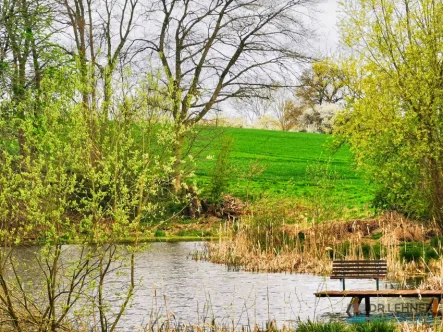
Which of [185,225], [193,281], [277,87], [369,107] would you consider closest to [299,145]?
[277,87]

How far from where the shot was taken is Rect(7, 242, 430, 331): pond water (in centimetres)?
1324

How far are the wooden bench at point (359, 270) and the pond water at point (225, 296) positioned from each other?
19.7 inches

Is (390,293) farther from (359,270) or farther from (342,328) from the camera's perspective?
(342,328)

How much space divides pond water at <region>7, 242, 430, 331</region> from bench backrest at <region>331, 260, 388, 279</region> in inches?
19.7

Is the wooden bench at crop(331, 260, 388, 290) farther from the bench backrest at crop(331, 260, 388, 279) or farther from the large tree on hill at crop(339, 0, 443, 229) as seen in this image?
the large tree on hill at crop(339, 0, 443, 229)

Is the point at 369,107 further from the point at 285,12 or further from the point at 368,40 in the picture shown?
the point at 285,12

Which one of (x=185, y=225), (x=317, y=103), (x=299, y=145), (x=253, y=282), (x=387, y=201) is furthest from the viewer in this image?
(x=317, y=103)

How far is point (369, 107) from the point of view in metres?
23.7

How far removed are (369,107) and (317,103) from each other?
56.8 m

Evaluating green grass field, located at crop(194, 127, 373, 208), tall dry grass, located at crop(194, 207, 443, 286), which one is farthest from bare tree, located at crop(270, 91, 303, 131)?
tall dry grass, located at crop(194, 207, 443, 286)

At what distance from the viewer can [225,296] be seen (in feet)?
52.3

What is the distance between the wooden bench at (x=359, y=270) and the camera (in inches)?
599

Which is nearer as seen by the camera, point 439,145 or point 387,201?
point 439,145

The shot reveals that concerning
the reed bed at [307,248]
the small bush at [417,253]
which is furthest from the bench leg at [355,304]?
the small bush at [417,253]
